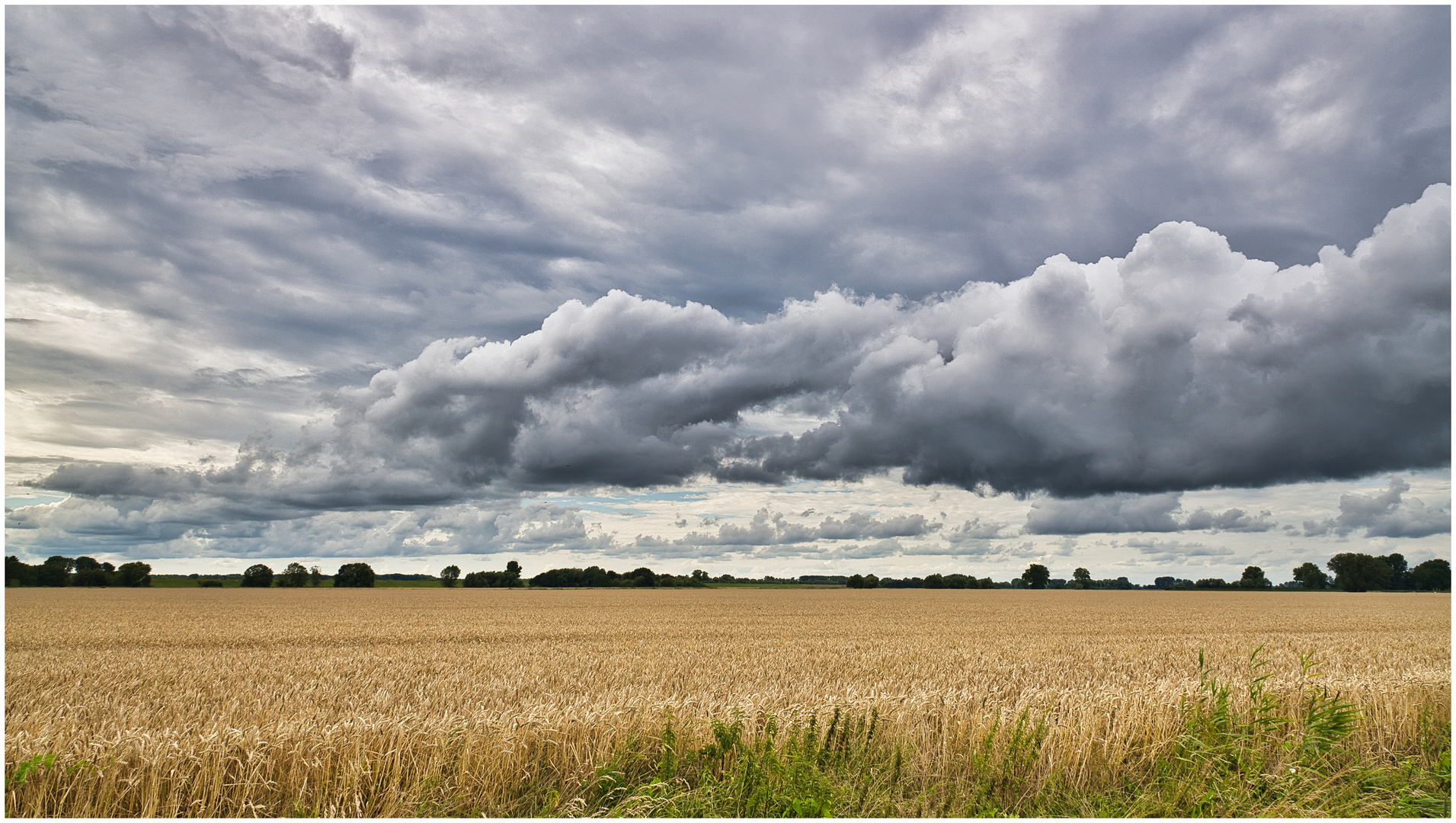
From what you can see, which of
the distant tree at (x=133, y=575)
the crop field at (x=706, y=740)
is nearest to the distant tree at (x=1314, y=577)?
the crop field at (x=706, y=740)

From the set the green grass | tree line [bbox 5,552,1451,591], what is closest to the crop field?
the green grass

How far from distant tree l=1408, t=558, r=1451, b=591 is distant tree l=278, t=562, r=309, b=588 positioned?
20488cm

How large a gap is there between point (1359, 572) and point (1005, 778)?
198029mm

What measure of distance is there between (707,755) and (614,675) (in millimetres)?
9276

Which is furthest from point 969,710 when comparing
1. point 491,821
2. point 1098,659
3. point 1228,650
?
point 1228,650

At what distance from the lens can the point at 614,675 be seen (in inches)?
707

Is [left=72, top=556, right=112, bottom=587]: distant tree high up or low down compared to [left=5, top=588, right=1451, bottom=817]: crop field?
down

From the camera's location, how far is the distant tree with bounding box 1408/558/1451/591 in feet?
483

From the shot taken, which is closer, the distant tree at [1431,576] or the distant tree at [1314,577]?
the distant tree at [1431,576]

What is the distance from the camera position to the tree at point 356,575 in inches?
5728

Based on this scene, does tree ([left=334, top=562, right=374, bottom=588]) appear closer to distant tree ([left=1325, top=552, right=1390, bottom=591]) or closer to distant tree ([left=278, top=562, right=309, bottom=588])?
distant tree ([left=278, top=562, right=309, bottom=588])

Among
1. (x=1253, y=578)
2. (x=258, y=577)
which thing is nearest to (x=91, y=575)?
(x=258, y=577)

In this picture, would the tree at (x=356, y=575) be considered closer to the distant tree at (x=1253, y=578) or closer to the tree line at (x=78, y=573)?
the tree line at (x=78, y=573)

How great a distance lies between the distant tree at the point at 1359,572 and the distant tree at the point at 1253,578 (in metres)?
13.0
